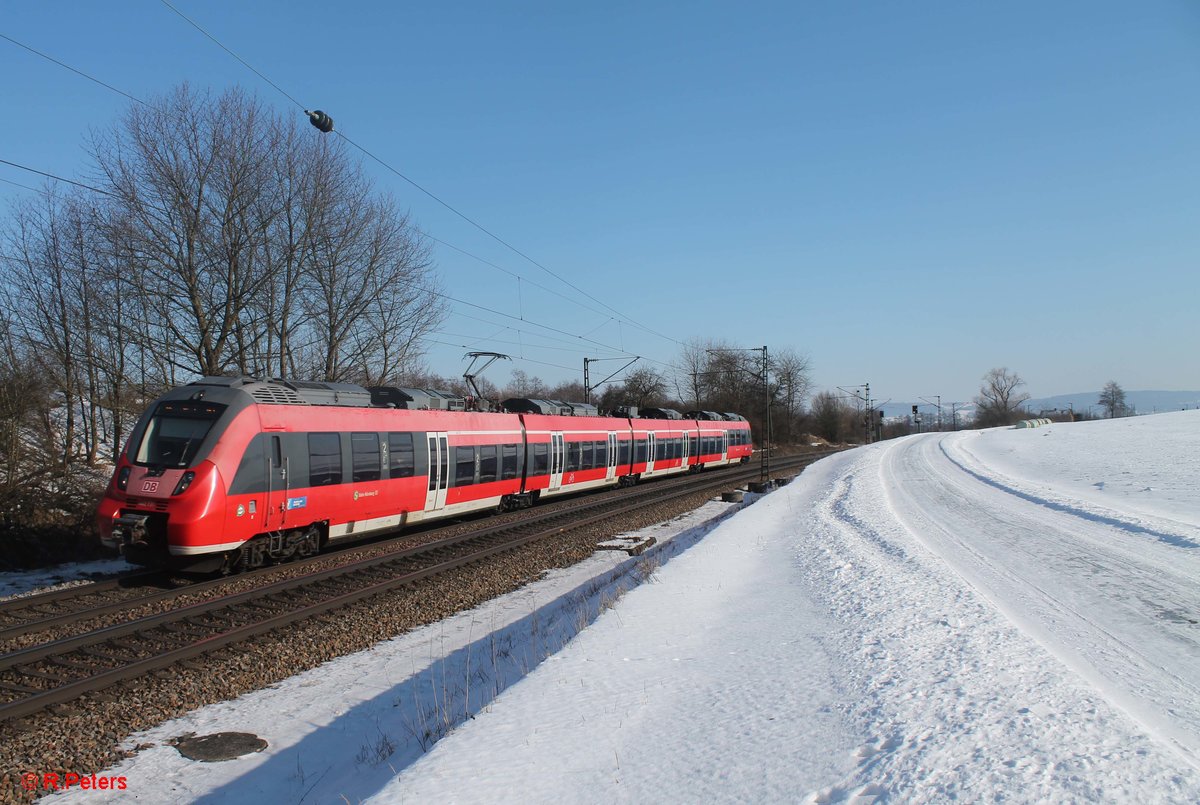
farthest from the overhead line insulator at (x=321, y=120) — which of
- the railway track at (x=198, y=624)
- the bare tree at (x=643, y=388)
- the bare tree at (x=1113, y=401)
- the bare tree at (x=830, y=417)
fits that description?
the bare tree at (x=1113, y=401)

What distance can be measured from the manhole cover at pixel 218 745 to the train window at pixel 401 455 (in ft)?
30.5

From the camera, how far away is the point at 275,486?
12.4 metres

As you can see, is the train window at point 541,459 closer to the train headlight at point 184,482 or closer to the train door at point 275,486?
the train door at point 275,486

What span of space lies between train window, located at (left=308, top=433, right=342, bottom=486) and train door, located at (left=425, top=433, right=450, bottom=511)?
3.30 m

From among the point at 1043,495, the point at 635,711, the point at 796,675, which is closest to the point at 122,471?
the point at 635,711

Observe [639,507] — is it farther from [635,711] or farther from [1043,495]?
[635,711]


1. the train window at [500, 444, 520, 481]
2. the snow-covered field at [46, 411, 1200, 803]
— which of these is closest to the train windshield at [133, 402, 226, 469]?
the snow-covered field at [46, 411, 1200, 803]

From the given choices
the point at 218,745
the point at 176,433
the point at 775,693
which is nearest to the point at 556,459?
the point at 176,433

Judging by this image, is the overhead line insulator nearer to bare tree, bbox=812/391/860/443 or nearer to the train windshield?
the train windshield

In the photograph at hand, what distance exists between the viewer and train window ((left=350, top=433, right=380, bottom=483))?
1444 cm

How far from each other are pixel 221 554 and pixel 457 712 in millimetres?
7457

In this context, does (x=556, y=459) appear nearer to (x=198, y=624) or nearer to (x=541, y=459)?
(x=541, y=459)

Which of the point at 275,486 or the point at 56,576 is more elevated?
the point at 275,486

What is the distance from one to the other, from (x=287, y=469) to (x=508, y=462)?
29.9 feet
